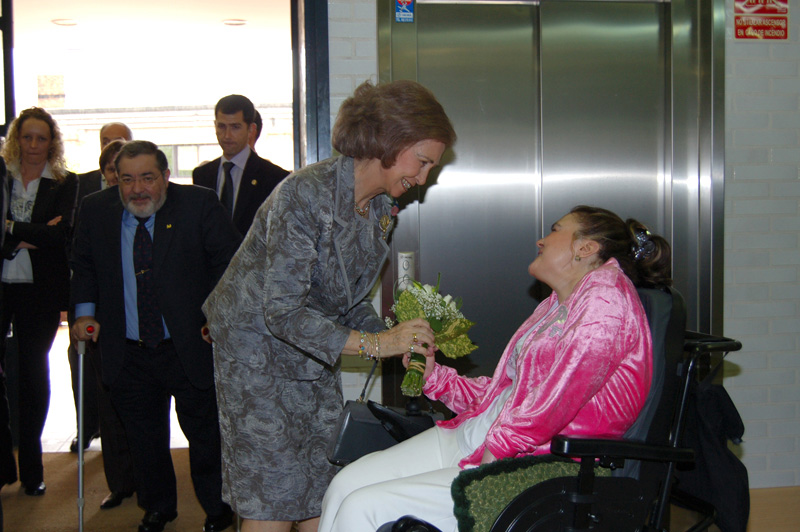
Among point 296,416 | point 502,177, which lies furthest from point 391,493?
point 502,177

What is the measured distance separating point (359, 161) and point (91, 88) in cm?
1443

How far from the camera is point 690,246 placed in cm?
393

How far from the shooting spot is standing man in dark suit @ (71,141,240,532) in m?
3.46

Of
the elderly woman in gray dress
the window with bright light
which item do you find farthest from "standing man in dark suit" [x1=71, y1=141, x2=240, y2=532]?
the window with bright light

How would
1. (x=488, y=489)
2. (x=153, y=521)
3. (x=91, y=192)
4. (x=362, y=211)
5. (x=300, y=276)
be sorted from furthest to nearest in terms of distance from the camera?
(x=91, y=192), (x=153, y=521), (x=362, y=211), (x=300, y=276), (x=488, y=489)

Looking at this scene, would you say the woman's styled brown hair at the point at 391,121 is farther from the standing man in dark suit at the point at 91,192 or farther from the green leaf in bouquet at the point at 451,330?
the standing man in dark suit at the point at 91,192

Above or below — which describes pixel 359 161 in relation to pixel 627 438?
above

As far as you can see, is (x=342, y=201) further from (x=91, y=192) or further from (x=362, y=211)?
(x=91, y=192)

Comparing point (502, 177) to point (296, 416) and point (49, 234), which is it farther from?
point (49, 234)

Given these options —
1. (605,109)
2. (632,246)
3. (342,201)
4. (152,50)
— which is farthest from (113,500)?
(152,50)

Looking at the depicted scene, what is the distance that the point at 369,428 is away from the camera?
254cm

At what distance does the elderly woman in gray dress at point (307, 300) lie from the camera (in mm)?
2275

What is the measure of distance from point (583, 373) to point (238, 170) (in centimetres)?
282

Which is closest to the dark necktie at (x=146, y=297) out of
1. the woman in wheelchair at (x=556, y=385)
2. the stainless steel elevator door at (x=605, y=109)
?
the woman in wheelchair at (x=556, y=385)
